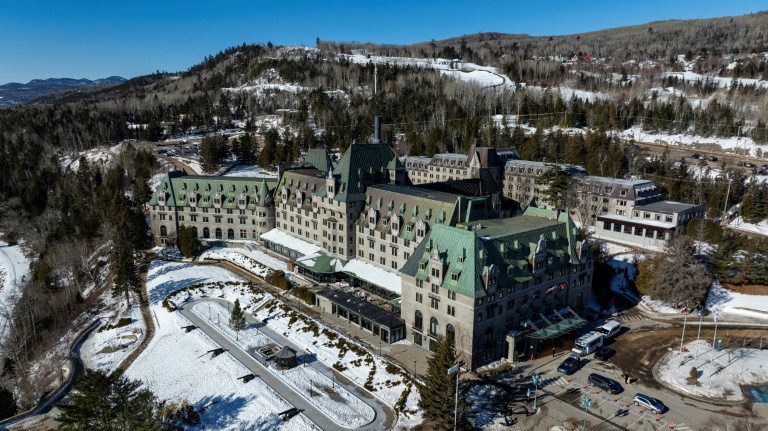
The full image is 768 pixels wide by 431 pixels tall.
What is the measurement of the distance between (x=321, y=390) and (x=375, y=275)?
26479mm

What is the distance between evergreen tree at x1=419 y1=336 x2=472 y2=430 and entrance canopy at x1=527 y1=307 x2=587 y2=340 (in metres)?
18.9

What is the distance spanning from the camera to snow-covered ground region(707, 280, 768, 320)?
73.2m

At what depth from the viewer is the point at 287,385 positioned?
5706cm

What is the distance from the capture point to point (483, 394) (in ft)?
175

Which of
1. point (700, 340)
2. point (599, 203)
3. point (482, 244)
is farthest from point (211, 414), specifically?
point (599, 203)

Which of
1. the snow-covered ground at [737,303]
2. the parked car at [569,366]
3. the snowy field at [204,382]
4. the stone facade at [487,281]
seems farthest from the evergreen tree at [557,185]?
the snowy field at [204,382]

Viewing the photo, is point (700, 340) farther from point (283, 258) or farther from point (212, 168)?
point (212, 168)

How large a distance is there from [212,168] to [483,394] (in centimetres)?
12505

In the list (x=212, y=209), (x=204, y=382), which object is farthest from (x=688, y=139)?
(x=204, y=382)

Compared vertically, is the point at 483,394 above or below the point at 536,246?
below

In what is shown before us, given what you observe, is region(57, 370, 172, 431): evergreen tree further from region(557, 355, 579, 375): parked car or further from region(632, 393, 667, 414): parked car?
region(632, 393, 667, 414): parked car

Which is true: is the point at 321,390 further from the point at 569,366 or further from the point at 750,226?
the point at 750,226

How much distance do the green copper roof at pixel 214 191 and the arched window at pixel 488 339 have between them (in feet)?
203

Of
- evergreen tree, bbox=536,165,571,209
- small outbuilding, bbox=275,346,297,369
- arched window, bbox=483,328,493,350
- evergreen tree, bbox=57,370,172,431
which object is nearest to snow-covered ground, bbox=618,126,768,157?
evergreen tree, bbox=536,165,571,209
